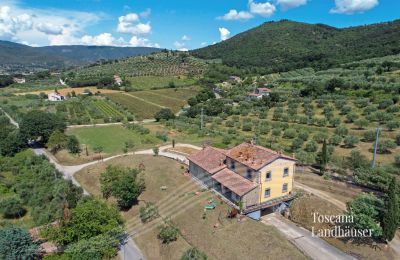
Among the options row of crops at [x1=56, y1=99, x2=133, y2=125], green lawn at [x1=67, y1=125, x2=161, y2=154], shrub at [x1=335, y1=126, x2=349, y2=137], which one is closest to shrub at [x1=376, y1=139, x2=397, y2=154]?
shrub at [x1=335, y1=126, x2=349, y2=137]

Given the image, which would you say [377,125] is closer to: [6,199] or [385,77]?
[385,77]

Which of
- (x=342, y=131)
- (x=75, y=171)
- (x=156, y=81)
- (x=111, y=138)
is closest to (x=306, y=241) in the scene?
(x=342, y=131)

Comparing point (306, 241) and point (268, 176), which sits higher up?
point (268, 176)

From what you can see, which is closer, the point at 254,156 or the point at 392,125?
the point at 254,156

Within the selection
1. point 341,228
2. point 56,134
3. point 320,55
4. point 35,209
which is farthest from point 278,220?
point 320,55

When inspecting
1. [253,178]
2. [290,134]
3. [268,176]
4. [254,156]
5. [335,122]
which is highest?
[254,156]

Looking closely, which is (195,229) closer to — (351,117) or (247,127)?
(247,127)

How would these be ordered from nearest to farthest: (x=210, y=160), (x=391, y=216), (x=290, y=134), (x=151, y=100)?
(x=391, y=216)
(x=210, y=160)
(x=290, y=134)
(x=151, y=100)

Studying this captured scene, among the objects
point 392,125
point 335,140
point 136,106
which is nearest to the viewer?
point 335,140
